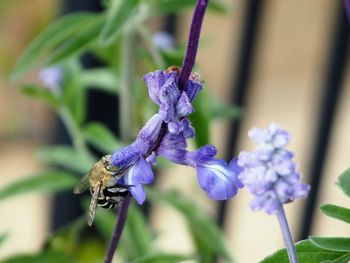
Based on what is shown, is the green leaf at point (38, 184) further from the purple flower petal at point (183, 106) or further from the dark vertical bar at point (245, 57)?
the dark vertical bar at point (245, 57)

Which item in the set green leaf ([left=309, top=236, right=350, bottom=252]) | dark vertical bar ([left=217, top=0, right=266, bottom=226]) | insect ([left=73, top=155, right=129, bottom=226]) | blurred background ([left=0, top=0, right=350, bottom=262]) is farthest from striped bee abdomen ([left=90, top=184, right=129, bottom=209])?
dark vertical bar ([left=217, top=0, right=266, bottom=226])

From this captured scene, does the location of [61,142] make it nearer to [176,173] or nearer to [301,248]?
[301,248]

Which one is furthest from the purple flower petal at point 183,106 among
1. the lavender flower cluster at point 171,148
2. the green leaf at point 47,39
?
the green leaf at point 47,39

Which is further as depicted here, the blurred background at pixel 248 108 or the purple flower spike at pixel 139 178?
the blurred background at pixel 248 108

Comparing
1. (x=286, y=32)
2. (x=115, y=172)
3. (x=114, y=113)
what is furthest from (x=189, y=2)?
(x=286, y=32)

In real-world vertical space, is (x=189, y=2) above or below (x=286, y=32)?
above

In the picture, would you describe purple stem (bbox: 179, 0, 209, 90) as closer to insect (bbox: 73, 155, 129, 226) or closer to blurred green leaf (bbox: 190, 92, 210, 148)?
insect (bbox: 73, 155, 129, 226)
